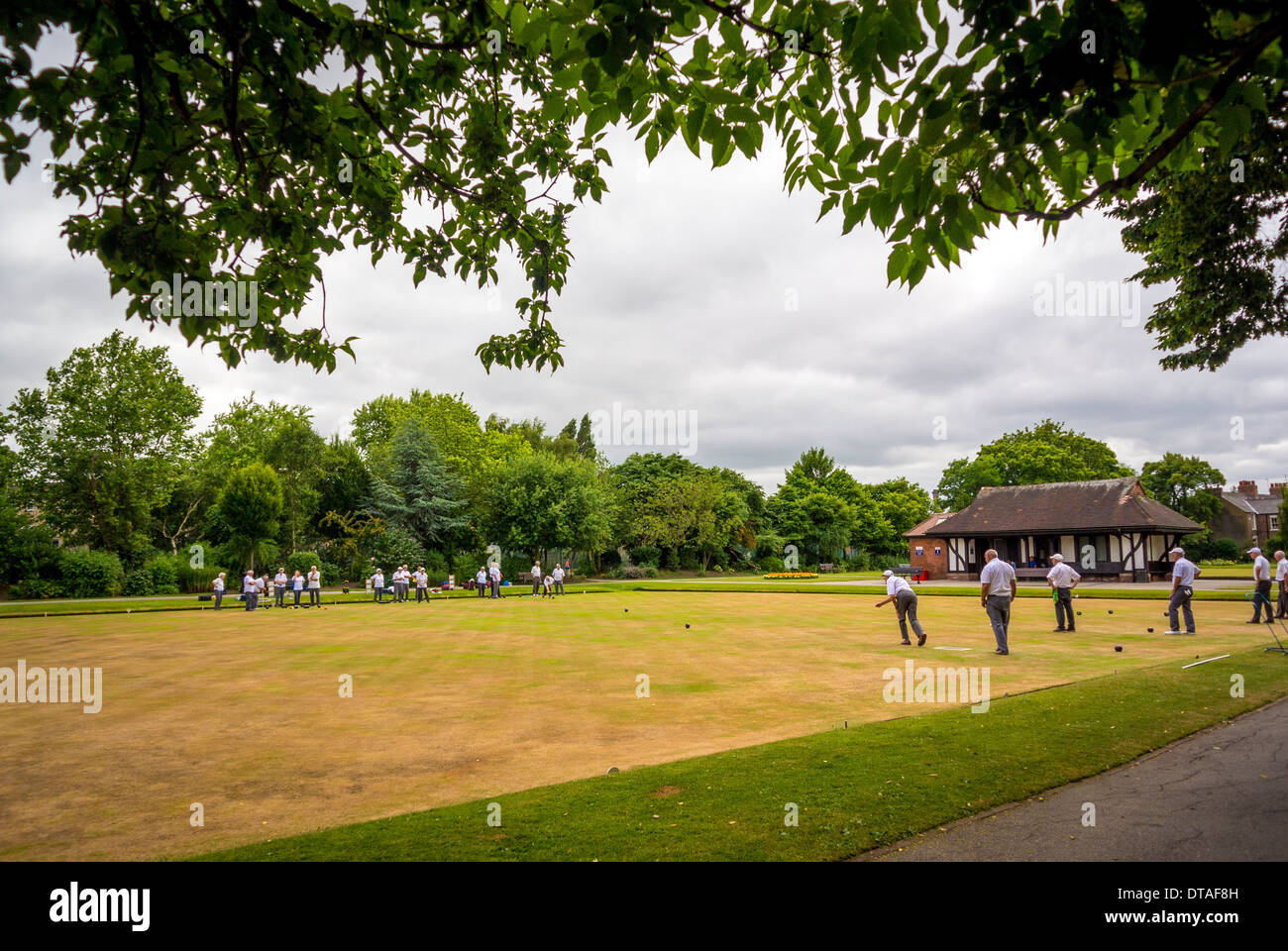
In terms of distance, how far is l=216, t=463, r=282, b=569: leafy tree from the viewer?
139 feet

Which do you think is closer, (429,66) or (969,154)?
(969,154)

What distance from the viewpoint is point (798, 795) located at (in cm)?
540

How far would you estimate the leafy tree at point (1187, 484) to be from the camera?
72.0 meters

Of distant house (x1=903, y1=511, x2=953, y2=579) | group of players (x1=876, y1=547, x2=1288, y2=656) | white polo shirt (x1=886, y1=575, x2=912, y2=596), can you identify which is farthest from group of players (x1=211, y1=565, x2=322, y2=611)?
distant house (x1=903, y1=511, x2=953, y2=579)

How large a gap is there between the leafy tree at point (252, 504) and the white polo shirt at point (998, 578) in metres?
42.1

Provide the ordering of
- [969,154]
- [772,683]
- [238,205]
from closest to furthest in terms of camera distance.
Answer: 1. [969,154]
2. [238,205]
3. [772,683]

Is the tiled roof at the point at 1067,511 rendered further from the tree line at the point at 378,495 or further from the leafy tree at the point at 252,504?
the leafy tree at the point at 252,504

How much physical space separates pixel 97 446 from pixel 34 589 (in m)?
9.51

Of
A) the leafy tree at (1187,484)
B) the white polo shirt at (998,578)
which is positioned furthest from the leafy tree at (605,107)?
the leafy tree at (1187,484)

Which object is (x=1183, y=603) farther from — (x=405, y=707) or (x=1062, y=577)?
(x=405, y=707)

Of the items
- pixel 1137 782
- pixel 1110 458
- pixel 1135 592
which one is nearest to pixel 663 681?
pixel 1137 782
